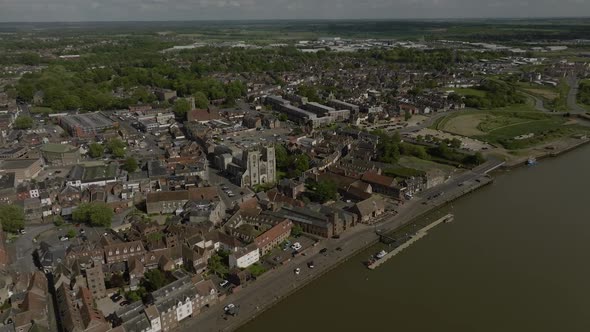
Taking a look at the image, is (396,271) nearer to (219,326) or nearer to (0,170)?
(219,326)

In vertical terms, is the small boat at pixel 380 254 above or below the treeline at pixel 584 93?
below

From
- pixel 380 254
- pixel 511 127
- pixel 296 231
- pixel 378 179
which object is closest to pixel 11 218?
pixel 296 231

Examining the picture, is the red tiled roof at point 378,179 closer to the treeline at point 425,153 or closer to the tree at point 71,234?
the treeline at point 425,153

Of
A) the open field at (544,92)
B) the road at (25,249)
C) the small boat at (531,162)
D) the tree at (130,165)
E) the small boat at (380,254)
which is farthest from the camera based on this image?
the open field at (544,92)


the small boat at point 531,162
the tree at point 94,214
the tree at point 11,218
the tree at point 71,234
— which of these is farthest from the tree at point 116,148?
the small boat at point 531,162

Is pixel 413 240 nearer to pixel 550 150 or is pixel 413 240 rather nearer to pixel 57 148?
pixel 550 150

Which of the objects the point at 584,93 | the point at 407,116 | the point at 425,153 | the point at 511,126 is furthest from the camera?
the point at 584,93

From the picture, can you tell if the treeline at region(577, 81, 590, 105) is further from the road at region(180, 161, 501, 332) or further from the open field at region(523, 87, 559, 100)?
the road at region(180, 161, 501, 332)
